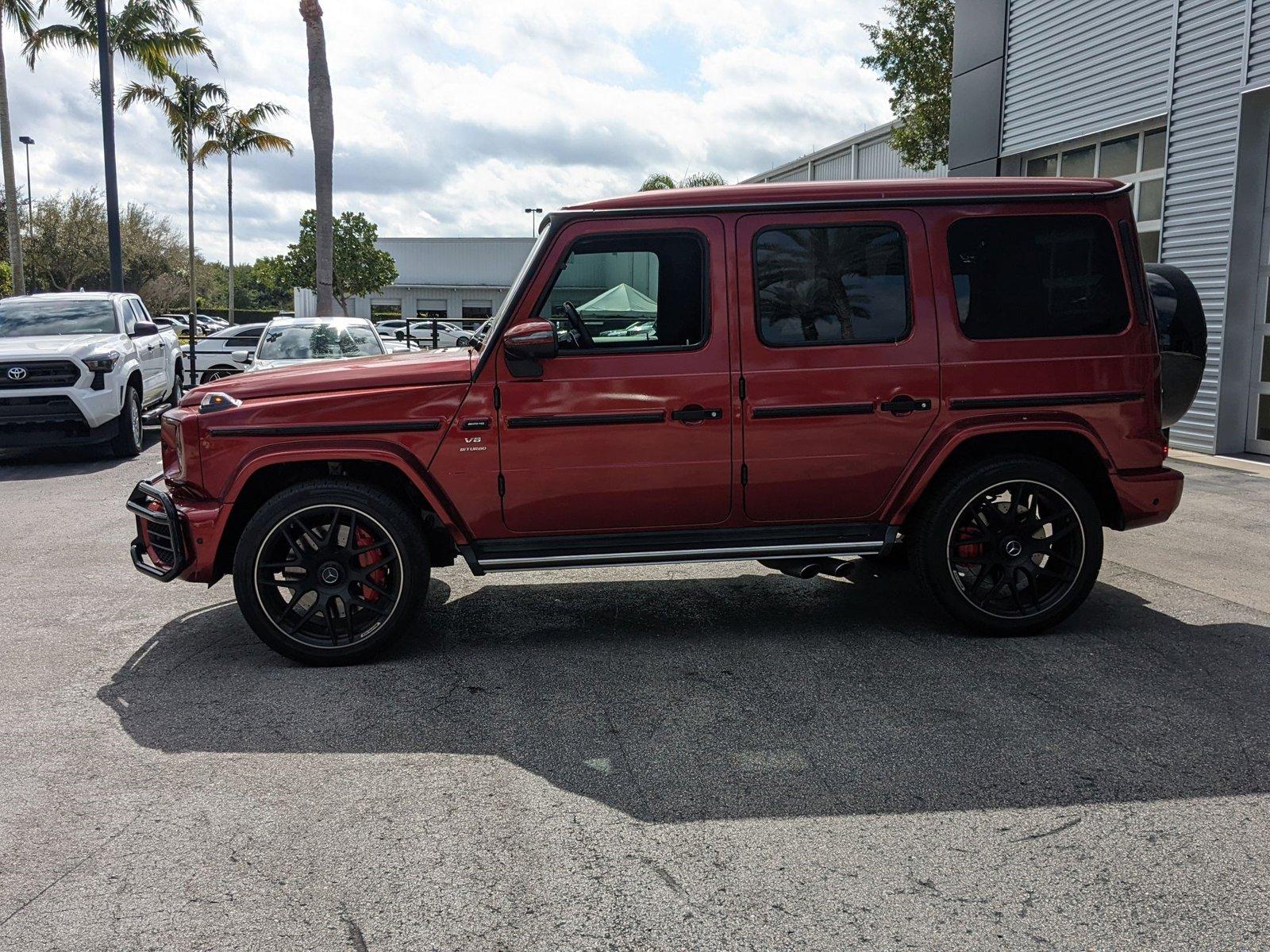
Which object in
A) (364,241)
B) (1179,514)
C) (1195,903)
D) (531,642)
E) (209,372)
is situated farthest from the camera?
(364,241)

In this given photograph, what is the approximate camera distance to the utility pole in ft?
62.1

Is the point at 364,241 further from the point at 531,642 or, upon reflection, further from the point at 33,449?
the point at 531,642

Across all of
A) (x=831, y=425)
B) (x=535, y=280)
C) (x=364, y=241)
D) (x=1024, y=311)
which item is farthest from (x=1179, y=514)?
(x=364, y=241)

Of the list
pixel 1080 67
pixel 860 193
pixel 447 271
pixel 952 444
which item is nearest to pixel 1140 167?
pixel 1080 67

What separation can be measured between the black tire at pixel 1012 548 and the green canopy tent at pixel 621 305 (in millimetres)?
1628

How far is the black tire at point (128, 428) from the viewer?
1227 centimetres

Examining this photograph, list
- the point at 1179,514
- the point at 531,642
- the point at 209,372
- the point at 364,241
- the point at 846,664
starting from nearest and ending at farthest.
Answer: the point at 846,664 → the point at 531,642 → the point at 1179,514 → the point at 209,372 → the point at 364,241

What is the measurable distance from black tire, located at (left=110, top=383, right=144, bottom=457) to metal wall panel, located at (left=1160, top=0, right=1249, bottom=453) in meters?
11.8

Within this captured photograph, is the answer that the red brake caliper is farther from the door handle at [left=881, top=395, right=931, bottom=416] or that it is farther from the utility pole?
the utility pole

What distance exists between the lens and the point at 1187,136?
1180 cm

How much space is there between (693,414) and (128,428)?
958 cm

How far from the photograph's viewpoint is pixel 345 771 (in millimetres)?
3795

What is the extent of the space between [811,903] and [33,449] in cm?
1316

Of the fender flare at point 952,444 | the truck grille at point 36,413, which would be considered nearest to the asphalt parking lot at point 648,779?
the fender flare at point 952,444
